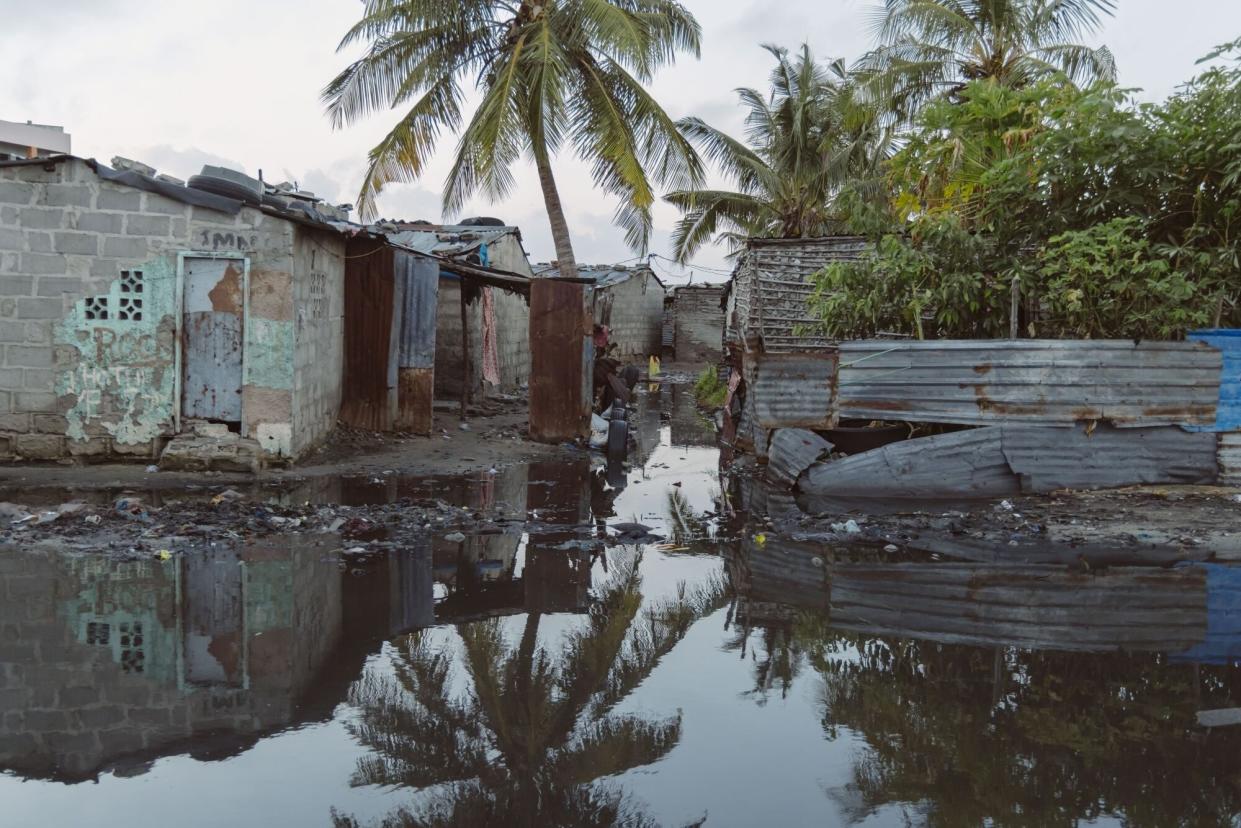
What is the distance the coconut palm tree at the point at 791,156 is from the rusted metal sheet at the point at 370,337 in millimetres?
9445

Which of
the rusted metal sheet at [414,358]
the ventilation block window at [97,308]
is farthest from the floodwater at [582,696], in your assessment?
the rusted metal sheet at [414,358]

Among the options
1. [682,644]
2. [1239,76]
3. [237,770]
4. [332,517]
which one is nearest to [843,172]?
[1239,76]

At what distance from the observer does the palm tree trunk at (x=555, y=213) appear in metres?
16.8

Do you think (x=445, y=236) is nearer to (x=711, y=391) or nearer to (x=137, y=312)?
(x=711, y=391)

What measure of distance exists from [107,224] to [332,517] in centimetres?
414

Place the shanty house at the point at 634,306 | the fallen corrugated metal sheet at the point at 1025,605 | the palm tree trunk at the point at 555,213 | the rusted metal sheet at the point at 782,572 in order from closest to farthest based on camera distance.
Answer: the fallen corrugated metal sheet at the point at 1025,605
the rusted metal sheet at the point at 782,572
the palm tree trunk at the point at 555,213
the shanty house at the point at 634,306

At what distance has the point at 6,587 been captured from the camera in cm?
584

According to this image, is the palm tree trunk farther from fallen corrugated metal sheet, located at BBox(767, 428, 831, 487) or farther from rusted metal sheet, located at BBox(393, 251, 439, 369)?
fallen corrugated metal sheet, located at BBox(767, 428, 831, 487)

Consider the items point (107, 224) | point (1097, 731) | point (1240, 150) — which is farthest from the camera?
point (107, 224)

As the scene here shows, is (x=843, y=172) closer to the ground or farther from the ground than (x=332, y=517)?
farther from the ground

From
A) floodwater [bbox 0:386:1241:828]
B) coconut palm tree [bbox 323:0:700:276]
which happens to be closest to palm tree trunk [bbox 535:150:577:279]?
coconut palm tree [bbox 323:0:700:276]

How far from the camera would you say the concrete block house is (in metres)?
9.67

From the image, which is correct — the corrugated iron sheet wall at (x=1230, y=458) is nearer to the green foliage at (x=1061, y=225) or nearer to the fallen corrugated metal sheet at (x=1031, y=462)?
the fallen corrugated metal sheet at (x=1031, y=462)

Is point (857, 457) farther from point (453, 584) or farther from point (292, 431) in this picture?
point (292, 431)
